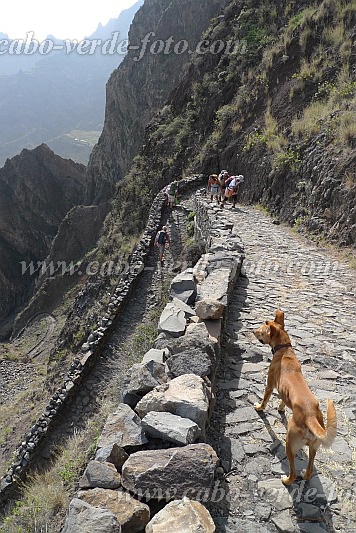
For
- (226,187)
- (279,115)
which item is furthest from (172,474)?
(279,115)

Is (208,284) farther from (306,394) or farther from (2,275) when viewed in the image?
(2,275)

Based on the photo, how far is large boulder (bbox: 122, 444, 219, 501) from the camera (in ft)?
8.79

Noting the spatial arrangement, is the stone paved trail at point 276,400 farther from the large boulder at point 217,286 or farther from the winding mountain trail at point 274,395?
the large boulder at point 217,286

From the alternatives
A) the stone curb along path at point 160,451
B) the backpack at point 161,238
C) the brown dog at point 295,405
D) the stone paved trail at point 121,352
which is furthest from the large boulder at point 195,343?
the backpack at point 161,238

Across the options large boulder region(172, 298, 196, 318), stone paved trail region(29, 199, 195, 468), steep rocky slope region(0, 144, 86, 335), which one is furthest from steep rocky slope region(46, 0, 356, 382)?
steep rocky slope region(0, 144, 86, 335)

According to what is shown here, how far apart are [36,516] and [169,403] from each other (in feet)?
8.67

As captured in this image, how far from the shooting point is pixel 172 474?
8.93ft

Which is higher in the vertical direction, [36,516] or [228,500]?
[228,500]

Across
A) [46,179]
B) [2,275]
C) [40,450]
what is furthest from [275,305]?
[46,179]

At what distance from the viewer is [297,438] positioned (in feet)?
9.28

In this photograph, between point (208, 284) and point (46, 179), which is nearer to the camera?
point (208, 284)

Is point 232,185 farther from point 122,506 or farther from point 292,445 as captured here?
point 122,506

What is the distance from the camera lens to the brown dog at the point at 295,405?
8.81 feet

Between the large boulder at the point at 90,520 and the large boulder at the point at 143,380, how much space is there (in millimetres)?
1265
